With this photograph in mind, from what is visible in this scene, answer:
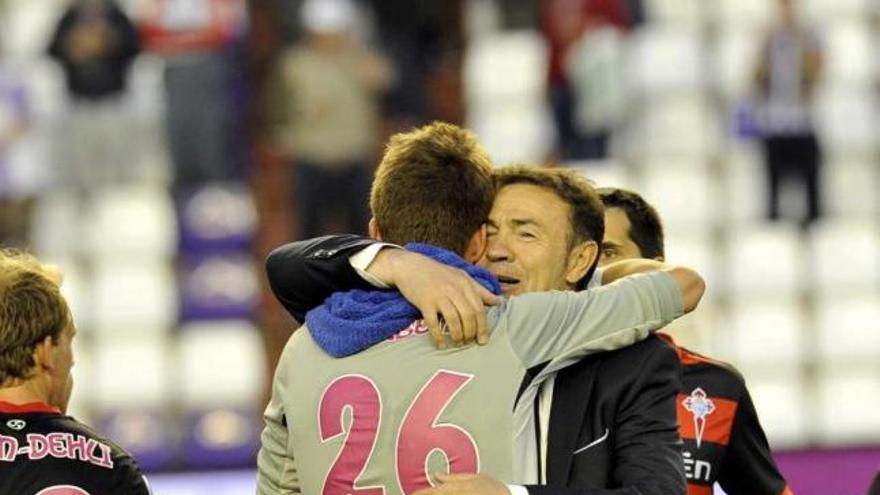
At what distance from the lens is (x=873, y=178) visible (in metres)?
11.0

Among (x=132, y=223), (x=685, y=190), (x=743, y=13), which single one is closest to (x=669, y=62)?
(x=743, y=13)

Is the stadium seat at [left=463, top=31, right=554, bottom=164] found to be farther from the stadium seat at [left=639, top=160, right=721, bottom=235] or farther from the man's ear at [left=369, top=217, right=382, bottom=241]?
the man's ear at [left=369, top=217, right=382, bottom=241]

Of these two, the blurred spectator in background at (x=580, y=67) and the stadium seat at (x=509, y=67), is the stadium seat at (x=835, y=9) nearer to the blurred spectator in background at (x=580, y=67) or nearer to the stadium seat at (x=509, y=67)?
the blurred spectator in background at (x=580, y=67)

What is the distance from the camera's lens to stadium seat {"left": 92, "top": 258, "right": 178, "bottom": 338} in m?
11.2

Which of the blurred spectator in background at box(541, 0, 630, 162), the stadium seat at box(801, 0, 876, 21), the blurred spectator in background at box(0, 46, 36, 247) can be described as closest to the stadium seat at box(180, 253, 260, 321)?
the blurred spectator in background at box(0, 46, 36, 247)

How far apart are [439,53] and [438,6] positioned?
237mm

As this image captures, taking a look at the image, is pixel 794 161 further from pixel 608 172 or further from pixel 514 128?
pixel 514 128

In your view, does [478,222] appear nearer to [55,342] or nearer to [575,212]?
[575,212]

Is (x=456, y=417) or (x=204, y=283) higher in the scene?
(x=456, y=417)

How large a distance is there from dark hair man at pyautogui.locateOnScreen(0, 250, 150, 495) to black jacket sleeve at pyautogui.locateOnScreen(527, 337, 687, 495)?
2.72 feet

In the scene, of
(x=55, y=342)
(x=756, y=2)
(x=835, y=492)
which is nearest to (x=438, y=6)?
(x=756, y=2)

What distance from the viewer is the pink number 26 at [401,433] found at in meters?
3.53

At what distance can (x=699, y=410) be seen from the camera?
4293mm

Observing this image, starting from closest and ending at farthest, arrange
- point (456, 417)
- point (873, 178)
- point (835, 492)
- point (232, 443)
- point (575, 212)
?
point (456, 417), point (575, 212), point (835, 492), point (232, 443), point (873, 178)
